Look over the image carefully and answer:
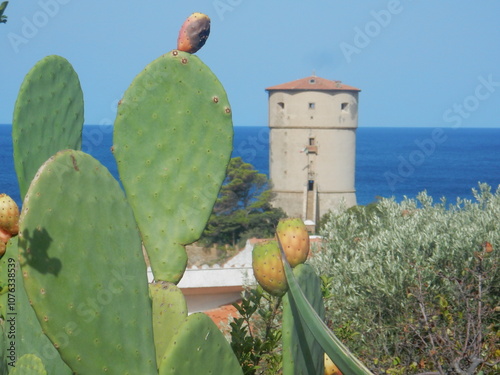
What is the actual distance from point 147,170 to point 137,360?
65cm

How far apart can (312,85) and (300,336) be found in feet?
110

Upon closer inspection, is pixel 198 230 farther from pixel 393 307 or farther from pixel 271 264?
pixel 393 307

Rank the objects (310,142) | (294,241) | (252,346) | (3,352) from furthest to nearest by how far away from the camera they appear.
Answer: (310,142), (252,346), (294,241), (3,352)

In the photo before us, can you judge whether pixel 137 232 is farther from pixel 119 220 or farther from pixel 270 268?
pixel 270 268

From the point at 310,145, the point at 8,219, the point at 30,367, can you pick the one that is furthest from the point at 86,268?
the point at 310,145

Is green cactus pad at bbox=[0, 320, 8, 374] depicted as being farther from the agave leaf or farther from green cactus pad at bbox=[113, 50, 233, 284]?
the agave leaf

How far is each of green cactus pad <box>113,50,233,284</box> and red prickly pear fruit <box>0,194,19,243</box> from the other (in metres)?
0.33

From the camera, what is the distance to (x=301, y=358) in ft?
6.53

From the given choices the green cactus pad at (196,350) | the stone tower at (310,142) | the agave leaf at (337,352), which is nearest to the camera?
the agave leaf at (337,352)

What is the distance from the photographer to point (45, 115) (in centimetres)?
200

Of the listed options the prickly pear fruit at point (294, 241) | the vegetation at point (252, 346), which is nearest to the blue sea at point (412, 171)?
the vegetation at point (252, 346)

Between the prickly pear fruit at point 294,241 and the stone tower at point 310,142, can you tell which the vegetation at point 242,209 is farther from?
the prickly pear fruit at point 294,241

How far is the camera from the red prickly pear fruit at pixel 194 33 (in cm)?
207

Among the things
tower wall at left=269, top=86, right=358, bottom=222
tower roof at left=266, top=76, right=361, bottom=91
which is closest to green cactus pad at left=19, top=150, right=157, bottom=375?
tower roof at left=266, top=76, right=361, bottom=91
